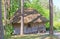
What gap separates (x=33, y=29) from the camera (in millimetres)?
25469

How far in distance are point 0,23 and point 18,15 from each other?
70.2ft

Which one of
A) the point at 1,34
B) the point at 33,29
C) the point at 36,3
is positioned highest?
the point at 36,3

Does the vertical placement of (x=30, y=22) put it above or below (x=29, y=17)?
below

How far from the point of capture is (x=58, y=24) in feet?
107

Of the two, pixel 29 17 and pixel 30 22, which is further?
pixel 29 17

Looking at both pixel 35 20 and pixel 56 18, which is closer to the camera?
pixel 35 20

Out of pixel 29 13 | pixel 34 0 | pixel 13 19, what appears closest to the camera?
pixel 13 19

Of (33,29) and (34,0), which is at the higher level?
(34,0)

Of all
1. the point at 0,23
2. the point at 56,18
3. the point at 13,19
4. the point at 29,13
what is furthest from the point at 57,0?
the point at 0,23

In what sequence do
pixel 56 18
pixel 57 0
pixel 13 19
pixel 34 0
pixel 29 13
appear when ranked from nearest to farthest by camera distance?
pixel 13 19, pixel 29 13, pixel 34 0, pixel 57 0, pixel 56 18

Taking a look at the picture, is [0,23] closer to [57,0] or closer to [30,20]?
[30,20]

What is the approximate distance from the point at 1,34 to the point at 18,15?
2150 cm

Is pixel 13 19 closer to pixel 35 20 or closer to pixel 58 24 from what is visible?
pixel 35 20

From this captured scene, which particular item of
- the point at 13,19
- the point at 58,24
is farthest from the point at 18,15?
the point at 58,24
